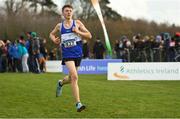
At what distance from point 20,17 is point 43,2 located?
14110 mm

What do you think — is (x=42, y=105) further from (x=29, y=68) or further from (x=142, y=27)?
(x=142, y=27)

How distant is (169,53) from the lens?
2619 centimetres

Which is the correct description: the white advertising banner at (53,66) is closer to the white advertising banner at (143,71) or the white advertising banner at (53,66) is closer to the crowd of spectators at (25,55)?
the crowd of spectators at (25,55)

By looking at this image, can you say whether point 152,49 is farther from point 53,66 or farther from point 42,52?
point 42,52

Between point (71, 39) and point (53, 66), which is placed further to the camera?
point (53, 66)

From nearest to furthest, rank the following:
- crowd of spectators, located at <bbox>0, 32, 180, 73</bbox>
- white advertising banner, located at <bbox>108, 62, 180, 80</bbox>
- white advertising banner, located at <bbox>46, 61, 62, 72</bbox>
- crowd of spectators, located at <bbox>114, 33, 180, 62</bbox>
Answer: white advertising banner, located at <bbox>108, 62, 180, 80</bbox>
crowd of spectators, located at <bbox>0, 32, 180, 73</bbox>
crowd of spectators, located at <bbox>114, 33, 180, 62</bbox>
white advertising banner, located at <bbox>46, 61, 62, 72</bbox>

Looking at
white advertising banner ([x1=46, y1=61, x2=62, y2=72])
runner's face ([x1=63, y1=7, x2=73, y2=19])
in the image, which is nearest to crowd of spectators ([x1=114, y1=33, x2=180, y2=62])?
white advertising banner ([x1=46, y1=61, x2=62, y2=72])

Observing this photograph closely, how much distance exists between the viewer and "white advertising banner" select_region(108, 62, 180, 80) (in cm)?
2002

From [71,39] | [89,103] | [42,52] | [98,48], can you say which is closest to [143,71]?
[42,52]

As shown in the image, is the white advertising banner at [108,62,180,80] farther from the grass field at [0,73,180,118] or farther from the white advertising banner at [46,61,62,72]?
the white advertising banner at [46,61,62,72]

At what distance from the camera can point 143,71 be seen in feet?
66.3

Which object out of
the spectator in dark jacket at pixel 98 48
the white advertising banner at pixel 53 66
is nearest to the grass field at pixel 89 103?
the white advertising banner at pixel 53 66

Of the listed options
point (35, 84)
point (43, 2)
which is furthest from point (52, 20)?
point (35, 84)

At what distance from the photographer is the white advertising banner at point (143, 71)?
65.7 ft
